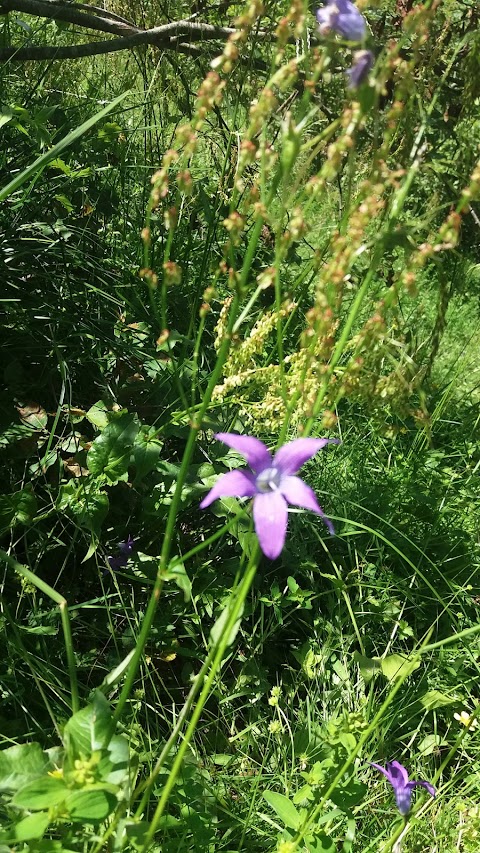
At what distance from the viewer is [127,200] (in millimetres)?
2213

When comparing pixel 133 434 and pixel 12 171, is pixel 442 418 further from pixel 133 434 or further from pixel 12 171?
pixel 12 171

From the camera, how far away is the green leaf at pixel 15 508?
55.7 inches

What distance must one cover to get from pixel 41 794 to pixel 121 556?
0.82 m

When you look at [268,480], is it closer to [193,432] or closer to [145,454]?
[193,432]

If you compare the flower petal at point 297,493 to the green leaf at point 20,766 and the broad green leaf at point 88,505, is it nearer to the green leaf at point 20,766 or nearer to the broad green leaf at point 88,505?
the green leaf at point 20,766

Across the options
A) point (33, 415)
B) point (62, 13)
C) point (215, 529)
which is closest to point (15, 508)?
point (33, 415)

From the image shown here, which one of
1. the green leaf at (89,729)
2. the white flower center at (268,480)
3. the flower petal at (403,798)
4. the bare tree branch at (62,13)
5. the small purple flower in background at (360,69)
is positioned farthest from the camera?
the bare tree branch at (62,13)

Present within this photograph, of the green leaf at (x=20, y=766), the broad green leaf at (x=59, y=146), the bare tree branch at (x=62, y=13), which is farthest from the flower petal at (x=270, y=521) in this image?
the bare tree branch at (x=62, y=13)

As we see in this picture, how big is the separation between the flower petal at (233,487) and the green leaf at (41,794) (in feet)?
1.25

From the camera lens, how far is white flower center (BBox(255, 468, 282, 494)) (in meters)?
0.74

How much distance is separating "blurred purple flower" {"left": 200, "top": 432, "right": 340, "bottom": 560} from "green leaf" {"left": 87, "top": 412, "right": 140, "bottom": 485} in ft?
2.42

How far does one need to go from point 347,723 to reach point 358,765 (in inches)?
10.9

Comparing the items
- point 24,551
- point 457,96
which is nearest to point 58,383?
point 24,551

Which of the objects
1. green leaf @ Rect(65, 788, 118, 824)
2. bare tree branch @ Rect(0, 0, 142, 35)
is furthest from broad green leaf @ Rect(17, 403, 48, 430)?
bare tree branch @ Rect(0, 0, 142, 35)
